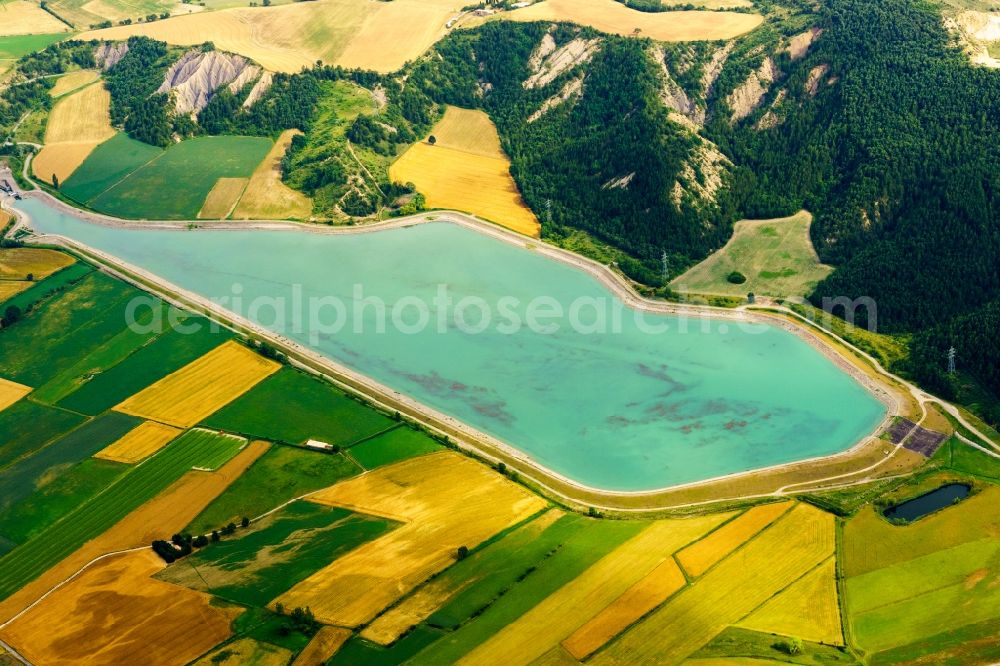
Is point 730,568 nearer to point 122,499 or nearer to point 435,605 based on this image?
point 435,605

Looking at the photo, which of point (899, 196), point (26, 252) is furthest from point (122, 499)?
point (899, 196)

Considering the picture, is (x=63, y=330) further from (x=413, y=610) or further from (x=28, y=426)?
Answer: (x=413, y=610)

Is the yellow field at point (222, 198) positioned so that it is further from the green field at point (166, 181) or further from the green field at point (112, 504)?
the green field at point (112, 504)

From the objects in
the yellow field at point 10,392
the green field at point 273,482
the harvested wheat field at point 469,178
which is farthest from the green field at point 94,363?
the harvested wheat field at point 469,178

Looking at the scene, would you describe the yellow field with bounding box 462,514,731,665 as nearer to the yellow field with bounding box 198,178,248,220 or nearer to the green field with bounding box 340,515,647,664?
the green field with bounding box 340,515,647,664

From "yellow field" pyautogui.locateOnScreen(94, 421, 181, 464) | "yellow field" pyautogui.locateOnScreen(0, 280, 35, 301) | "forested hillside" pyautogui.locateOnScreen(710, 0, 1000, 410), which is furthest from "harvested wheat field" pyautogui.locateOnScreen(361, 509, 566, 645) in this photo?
"yellow field" pyautogui.locateOnScreen(0, 280, 35, 301)

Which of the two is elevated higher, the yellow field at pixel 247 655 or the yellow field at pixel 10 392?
the yellow field at pixel 10 392
